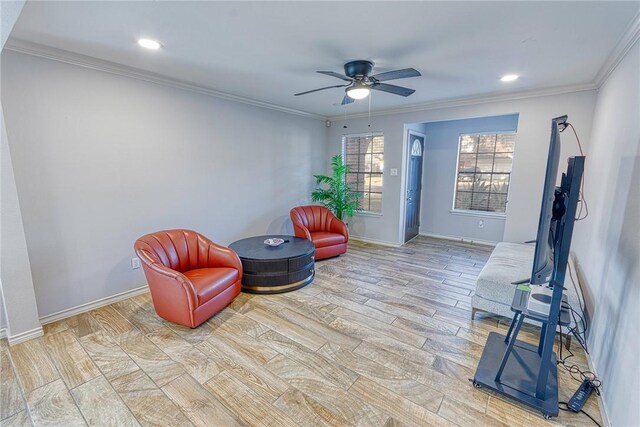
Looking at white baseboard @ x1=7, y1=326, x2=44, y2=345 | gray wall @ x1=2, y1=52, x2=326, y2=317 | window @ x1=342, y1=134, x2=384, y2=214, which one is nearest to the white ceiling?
gray wall @ x1=2, y1=52, x2=326, y2=317

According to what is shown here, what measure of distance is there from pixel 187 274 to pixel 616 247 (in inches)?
142

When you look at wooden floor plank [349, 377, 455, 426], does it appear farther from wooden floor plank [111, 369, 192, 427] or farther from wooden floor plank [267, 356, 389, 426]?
wooden floor plank [111, 369, 192, 427]

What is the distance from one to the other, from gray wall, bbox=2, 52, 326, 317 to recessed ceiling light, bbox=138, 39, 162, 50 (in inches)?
32.3

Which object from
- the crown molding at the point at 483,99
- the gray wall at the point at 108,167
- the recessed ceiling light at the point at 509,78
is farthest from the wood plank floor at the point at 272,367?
the crown molding at the point at 483,99

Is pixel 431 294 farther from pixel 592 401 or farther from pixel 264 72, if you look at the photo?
pixel 264 72

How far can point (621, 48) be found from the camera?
2.35 meters

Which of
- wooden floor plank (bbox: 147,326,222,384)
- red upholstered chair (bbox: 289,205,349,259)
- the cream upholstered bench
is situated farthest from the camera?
red upholstered chair (bbox: 289,205,349,259)

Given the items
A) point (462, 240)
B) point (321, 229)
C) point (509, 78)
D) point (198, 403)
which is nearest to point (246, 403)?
point (198, 403)

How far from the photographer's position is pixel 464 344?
2488 millimetres

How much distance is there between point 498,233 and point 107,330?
620 cm

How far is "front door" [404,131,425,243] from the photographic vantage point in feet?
18.2

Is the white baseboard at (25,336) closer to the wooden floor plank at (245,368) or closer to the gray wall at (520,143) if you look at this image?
the wooden floor plank at (245,368)

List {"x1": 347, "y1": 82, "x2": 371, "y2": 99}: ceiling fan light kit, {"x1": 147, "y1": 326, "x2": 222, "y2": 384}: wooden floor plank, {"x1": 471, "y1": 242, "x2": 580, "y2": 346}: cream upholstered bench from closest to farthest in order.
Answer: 1. {"x1": 147, "y1": 326, "x2": 222, "y2": 384}: wooden floor plank
2. {"x1": 471, "y1": 242, "x2": 580, "y2": 346}: cream upholstered bench
3. {"x1": 347, "y1": 82, "x2": 371, "y2": 99}: ceiling fan light kit

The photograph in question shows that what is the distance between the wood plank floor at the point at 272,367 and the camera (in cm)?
179
